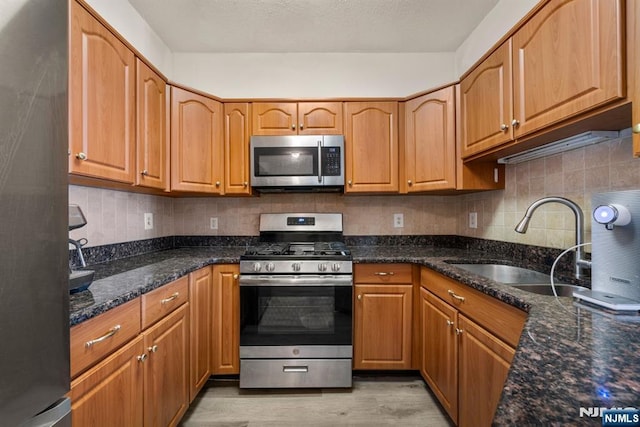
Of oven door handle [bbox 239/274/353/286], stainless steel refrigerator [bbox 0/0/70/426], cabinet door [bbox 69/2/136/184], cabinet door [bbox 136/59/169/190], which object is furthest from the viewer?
oven door handle [bbox 239/274/353/286]

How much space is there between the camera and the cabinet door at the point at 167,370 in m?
1.27

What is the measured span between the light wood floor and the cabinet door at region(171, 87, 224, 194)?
1414 mm

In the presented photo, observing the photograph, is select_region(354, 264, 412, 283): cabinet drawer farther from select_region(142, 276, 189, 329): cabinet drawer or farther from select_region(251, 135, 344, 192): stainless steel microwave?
select_region(142, 276, 189, 329): cabinet drawer

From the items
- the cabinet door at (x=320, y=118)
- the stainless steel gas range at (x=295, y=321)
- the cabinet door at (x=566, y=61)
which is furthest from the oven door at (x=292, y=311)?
the cabinet door at (x=566, y=61)

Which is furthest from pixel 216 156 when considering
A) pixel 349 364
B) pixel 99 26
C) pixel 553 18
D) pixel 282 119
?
pixel 553 18

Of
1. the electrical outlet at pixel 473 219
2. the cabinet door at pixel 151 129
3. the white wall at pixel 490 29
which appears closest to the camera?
the cabinet door at pixel 151 129

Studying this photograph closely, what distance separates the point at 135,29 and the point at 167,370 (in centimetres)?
217

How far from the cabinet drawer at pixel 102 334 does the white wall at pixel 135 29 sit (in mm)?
1682

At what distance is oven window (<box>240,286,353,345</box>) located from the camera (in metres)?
1.93

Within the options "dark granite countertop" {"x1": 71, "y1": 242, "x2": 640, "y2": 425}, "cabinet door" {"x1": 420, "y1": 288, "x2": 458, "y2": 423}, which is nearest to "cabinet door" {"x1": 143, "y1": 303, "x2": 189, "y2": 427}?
"dark granite countertop" {"x1": 71, "y1": 242, "x2": 640, "y2": 425}

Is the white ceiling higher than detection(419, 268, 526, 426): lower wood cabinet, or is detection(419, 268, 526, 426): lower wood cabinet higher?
the white ceiling

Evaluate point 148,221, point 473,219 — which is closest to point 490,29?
point 473,219

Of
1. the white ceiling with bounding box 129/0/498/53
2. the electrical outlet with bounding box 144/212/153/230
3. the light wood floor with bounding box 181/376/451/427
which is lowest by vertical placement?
the light wood floor with bounding box 181/376/451/427

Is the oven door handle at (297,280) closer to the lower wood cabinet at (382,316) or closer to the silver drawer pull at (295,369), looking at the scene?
the lower wood cabinet at (382,316)
